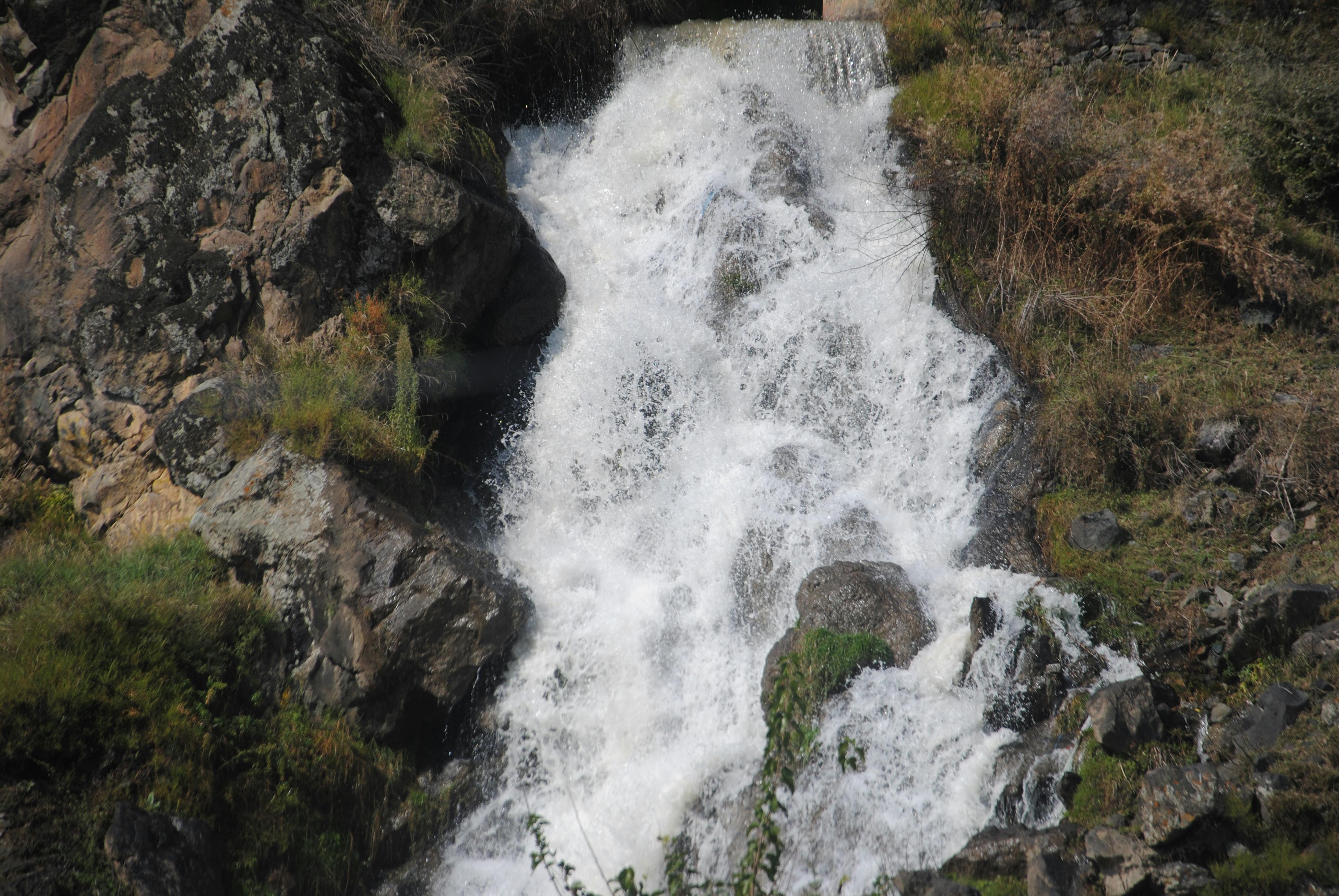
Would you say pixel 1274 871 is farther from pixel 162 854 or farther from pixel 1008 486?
pixel 162 854

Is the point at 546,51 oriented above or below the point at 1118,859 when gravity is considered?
above

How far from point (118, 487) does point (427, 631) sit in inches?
113

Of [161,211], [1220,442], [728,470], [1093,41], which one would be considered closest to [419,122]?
[161,211]

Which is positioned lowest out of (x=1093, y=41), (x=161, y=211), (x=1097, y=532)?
(x=1097, y=532)

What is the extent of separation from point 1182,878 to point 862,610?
2.23 m

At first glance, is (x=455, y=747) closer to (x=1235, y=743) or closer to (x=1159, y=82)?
(x=1235, y=743)

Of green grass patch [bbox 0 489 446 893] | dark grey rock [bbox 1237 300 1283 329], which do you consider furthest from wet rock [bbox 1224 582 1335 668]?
green grass patch [bbox 0 489 446 893]

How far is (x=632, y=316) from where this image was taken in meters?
7.54

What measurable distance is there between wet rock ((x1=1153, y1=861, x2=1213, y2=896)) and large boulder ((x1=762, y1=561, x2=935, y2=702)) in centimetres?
180

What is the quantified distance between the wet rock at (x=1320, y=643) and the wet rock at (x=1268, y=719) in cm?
23

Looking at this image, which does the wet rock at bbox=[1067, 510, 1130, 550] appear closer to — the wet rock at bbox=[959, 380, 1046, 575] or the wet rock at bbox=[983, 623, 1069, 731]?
the wet rock at bbox=[959, 380, 1046, 575]

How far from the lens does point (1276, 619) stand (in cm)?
398

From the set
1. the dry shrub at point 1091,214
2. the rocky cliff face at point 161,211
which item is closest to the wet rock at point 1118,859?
the dry shrub at point 1091,214

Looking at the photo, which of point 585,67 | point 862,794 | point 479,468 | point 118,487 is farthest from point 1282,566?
point 585,67
